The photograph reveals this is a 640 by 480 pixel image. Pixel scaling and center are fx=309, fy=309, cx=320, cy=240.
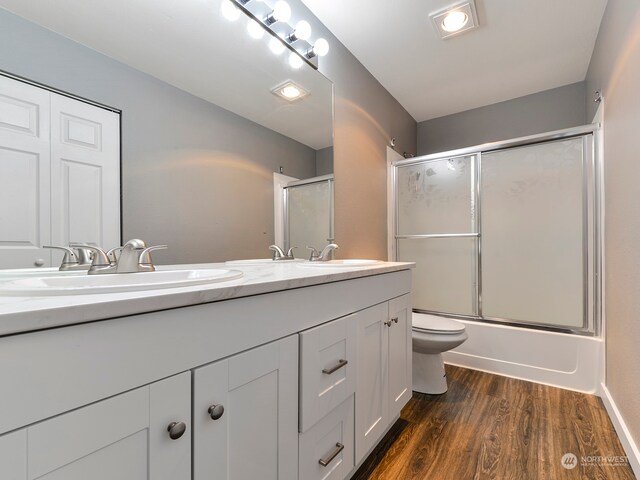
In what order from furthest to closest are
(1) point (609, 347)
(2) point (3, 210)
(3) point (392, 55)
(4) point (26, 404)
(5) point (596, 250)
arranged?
(3) point (392, 55) < (5) point (596, 250) < (1) point (609, 347) < (2) point (3, 210) < (4) point (26, 404)

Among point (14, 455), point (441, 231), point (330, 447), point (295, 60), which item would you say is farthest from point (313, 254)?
point (14, 455)

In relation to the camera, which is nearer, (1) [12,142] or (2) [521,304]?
(1) [12,142]

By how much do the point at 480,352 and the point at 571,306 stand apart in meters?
0.66

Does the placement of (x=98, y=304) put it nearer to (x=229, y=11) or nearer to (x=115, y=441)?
(x=115, y=441)

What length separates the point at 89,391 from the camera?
480 mm

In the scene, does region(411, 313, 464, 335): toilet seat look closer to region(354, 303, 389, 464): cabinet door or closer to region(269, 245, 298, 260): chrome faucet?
region(354, 303, 389, 464): cabinet door

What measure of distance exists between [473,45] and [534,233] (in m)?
1.35

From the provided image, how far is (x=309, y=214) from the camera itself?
5.94 feet

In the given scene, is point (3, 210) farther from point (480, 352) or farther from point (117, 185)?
point (480, 352)

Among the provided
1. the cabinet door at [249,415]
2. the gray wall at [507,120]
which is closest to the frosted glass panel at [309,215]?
the cabinet door at [249,415]

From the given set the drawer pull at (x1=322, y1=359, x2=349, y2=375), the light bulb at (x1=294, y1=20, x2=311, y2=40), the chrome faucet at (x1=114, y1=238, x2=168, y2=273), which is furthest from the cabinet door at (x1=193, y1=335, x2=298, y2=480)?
the light bulb at (x1=294, y1=20, x2=311, y2=40)

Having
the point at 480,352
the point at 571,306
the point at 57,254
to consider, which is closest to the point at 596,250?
the point at 571,306

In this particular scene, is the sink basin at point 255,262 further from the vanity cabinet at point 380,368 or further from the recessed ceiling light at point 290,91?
the recessed ceiling light at point 290,91

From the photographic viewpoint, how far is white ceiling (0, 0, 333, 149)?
0.95 meters
